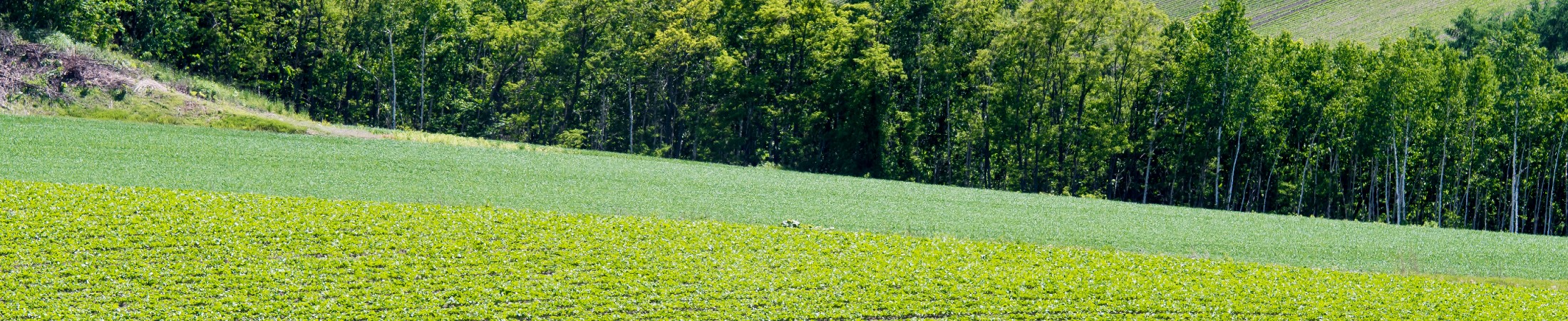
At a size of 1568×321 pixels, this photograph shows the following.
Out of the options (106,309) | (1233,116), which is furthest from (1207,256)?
(1233,116)

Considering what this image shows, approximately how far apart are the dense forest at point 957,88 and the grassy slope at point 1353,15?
34770 mm

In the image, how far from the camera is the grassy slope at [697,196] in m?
37.0

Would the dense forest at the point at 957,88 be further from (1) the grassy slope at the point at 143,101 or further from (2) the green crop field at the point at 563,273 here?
(2) the green crop field at the point at 563,273

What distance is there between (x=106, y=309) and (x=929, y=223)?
24.3 m

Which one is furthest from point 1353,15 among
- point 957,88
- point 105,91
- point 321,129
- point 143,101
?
point 105,91

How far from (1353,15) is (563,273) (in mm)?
130148

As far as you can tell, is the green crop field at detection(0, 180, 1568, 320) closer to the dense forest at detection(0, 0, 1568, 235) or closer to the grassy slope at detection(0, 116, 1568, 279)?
the grassy slope at detection(0, 116, 1568, 279)

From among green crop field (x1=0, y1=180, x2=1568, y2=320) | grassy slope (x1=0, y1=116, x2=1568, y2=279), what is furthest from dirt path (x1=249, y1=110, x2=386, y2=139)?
green crop field (x1=0, y1=180, x2=1568, y2=320)

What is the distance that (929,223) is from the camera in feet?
131

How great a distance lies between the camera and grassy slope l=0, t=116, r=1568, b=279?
1455 inches

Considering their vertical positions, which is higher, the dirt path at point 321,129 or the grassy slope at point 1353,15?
the grassy slope at point 1353,15

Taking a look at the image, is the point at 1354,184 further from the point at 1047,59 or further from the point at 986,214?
the point at 986,214

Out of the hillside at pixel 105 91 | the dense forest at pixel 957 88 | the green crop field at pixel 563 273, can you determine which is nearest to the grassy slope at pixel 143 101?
the hillside at pixel 105 91

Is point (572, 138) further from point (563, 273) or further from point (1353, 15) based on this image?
point (1353, 15)
